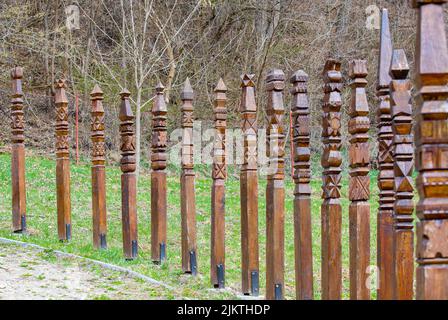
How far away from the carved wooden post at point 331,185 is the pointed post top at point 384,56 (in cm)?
29

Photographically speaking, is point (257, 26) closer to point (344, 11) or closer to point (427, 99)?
point (344, 11)

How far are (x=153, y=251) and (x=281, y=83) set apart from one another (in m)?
2.40

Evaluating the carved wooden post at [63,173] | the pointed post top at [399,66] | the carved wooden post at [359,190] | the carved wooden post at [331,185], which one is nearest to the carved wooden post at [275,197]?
the carved wooden post at [331,185]

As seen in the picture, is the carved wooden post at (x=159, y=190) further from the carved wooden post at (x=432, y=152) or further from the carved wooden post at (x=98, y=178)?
the carved wooden post at (x=432, y=152)

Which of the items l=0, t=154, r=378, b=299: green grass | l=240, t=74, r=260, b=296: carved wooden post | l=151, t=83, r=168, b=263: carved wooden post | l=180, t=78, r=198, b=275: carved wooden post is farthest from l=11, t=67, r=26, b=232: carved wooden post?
l=240, t=74, r=260, b=296: carved wooden post

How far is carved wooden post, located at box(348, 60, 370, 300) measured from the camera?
4.92 meters

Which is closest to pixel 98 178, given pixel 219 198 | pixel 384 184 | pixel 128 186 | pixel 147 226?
pixel 128 186

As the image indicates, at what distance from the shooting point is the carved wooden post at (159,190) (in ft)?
23.9

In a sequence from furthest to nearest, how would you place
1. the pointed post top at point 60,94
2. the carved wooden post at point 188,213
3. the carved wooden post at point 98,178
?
the pointed post top at point 60,94 < the carved wooden post at point 98,178 < the carved wooden post at point 188,213

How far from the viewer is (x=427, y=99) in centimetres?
335

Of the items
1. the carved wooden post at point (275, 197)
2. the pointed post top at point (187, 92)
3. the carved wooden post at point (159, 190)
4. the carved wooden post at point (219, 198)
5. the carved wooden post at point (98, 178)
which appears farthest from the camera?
the carved wooden post at point (98, 178)
